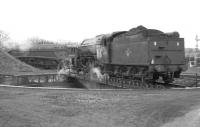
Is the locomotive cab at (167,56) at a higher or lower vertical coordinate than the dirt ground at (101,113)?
higher

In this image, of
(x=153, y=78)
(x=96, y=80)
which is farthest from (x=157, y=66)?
(x=96, y=80)

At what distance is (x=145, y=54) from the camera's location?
58.9 feet

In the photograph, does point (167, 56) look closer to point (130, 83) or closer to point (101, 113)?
point (130, 83)

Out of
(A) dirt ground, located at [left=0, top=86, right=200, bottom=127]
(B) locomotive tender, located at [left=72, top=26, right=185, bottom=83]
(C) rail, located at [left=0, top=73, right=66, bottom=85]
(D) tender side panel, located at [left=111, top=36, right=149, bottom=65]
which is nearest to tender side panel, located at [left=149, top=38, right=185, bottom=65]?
(B) locomotive tender, located at [left=72, top=26, right=185, bottom=83]

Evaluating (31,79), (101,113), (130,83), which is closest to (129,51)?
(130,83)

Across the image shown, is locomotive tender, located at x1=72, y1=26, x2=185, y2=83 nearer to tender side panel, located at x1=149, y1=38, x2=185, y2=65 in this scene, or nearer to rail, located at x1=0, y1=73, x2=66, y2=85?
tender side panel, located at x1=149, y1=38, x2=185, y2=65

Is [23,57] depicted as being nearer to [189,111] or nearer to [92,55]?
[92,55]

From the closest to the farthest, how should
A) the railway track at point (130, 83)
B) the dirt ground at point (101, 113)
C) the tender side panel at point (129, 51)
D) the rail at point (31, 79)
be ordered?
the dirt ground at point (101, 113)
the railway track at point (130, 83)
the tender side panel at point (129, 51)
the rail at point (31, 79)

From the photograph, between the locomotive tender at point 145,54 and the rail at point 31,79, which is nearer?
the locomotive tender at point 145,54

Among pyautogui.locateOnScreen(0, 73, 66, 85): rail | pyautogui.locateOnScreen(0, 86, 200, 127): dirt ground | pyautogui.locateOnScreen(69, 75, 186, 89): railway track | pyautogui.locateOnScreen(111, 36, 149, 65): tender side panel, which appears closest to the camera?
pyautogui.locateOnScreen(0, 86, 200, 127): dirt ground

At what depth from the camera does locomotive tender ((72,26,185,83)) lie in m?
17.9

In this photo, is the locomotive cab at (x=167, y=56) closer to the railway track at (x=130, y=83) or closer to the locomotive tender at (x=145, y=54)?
the locomotive tender at (x=145, y=54)

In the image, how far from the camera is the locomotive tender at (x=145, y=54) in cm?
1792

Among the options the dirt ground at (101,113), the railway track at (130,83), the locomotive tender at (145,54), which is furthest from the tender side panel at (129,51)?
the dirt ground at (101,113)
